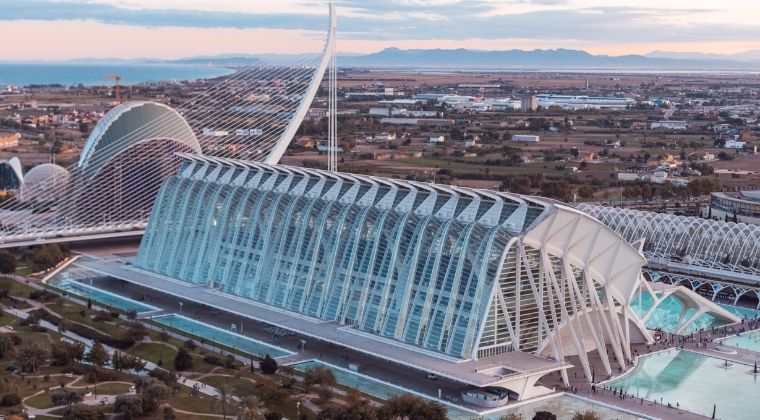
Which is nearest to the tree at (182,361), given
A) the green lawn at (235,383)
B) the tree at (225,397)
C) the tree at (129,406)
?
the green lawn at (235,383)

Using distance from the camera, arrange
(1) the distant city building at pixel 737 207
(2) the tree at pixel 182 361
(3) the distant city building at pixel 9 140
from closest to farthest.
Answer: (2) the tree at pixel 182 361
(1) the distant city building at pixel 737 207
(3) the distant city building at pixel 9 140

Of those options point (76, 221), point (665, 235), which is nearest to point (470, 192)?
point (665, 235)

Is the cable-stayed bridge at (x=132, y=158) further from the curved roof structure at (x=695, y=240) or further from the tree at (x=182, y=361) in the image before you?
the tree at (x=182, y=361)

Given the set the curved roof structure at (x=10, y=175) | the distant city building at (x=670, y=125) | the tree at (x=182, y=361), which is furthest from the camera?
the distant city building at (x=670, y=125)

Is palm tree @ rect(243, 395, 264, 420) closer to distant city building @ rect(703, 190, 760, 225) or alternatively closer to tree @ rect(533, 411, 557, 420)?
tree @ rect(533, 411, 557, 420)

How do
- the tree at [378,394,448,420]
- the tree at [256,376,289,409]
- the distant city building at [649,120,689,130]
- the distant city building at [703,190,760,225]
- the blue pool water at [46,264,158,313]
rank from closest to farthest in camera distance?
the tree at [378,394,448,420]
the tree at [256,376,289,409]
the blue pool water at [46,264,158,313]
the distant city building at [703,190,760,225]
the distant city building at [649,120,689,130]

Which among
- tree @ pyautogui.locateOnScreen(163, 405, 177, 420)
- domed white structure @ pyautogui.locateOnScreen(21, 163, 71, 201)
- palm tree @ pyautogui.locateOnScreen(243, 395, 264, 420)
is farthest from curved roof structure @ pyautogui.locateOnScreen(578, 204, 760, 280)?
domed white structure @ pyautogui.locateOnScreen(21, 163, 71, 201)

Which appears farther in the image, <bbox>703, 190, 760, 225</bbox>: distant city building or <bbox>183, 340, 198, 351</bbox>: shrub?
<bbox>703, 190, 760, 225</bbox>: distant city building

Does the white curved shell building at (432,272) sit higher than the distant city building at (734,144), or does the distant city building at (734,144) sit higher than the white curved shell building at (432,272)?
the white curved shell building at (432,272)
